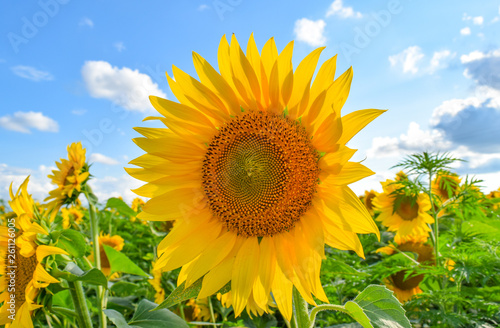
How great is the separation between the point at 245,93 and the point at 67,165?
8.61ft

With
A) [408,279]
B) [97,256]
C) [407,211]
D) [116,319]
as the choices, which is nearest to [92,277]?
[116,319]

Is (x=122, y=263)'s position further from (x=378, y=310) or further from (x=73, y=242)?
(x=378, y=310)

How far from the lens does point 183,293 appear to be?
4.84ft

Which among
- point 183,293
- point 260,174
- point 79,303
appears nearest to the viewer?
point 183,293

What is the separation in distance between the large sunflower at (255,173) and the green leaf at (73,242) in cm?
57

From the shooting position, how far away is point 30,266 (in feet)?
6.45

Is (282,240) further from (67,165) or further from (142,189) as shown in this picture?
(67,165)

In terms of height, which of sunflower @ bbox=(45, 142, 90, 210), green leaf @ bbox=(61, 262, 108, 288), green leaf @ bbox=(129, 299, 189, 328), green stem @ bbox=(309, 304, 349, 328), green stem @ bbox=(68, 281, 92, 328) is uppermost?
sunflower @ bbox=(45, 142, 90, 210)

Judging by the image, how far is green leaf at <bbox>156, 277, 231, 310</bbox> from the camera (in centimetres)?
139

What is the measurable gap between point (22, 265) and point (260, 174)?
1406 mm

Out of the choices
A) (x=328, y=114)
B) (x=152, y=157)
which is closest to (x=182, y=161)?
(x=152, y=157)

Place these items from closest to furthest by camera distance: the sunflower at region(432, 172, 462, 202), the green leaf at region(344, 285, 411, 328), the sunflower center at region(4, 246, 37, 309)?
the green leaf at region(344, 285, 411, 328) < the sunflower center at region(4, 246, 37, 309) < the sunflower at region(432, 172, 462, 202)

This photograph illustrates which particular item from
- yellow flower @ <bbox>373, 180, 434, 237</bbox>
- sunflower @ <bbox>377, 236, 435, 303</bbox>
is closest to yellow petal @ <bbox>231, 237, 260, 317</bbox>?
sunflower @ <bbox>377, 236, 435, 303</bbox>
